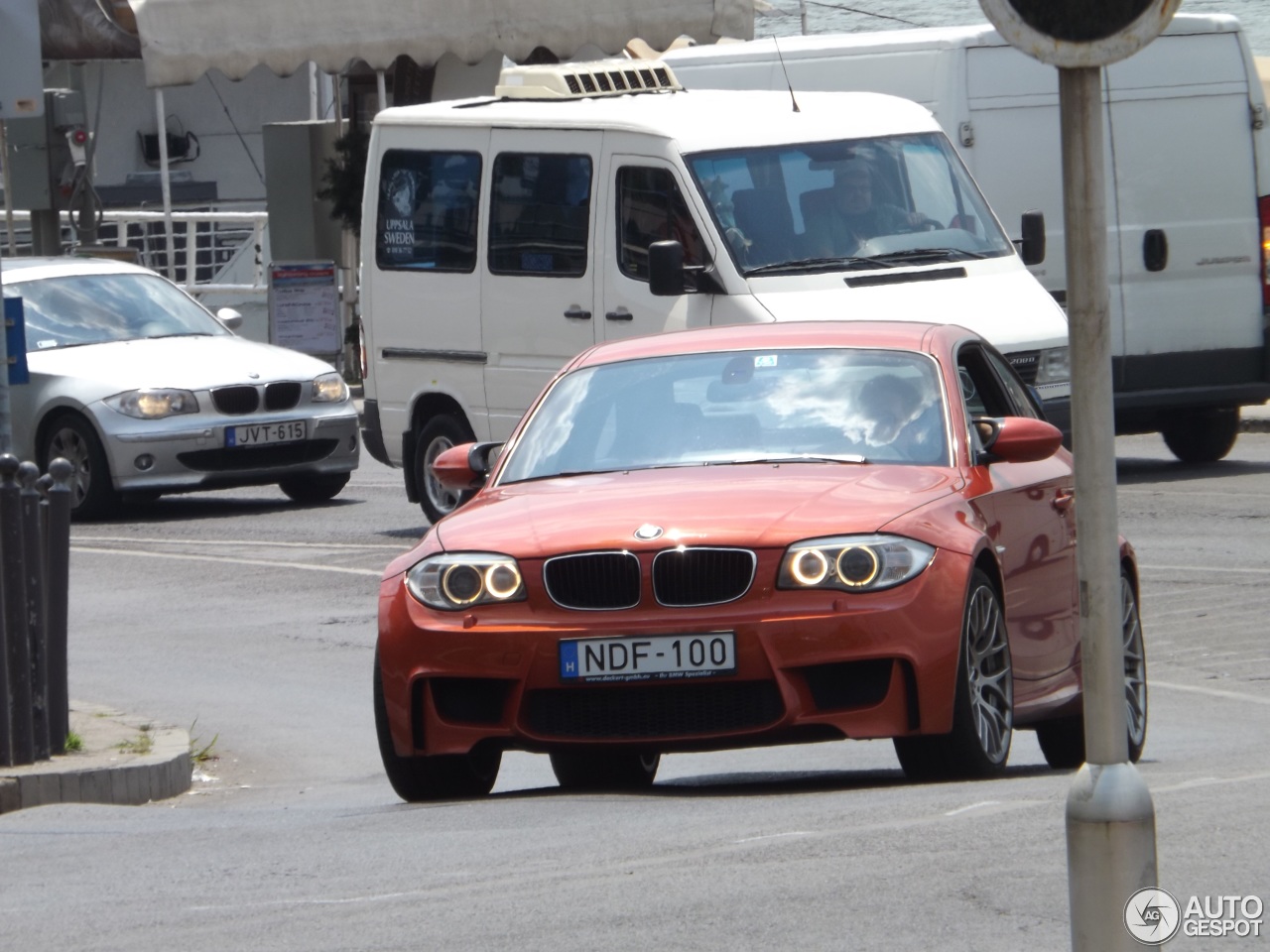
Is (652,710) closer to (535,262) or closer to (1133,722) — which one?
(1133,722)

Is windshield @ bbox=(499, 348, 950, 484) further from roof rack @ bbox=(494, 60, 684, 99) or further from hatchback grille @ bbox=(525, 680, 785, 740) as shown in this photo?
roof rack @ bbox=(494, 60, 684, 99)

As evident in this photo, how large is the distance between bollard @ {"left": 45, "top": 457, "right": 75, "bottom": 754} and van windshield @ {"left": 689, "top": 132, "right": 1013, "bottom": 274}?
6073mm

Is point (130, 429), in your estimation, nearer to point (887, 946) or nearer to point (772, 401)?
point (772, 401)

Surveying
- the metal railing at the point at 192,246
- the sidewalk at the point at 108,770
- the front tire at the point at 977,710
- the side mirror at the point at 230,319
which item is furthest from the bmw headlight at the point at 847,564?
the metal railing at the point at 192,246

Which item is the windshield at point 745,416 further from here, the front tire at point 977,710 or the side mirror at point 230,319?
the side mirror at point 230,319

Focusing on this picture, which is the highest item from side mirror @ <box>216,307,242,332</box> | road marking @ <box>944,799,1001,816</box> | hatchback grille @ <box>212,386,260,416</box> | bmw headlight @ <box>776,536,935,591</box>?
side mirror @ <box>216,307,242,332</box>

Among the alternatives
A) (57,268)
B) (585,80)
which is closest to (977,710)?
(585,80)

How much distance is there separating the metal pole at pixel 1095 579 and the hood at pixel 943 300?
31.1 ft

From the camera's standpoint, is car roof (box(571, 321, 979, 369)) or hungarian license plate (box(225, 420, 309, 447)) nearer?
car roof (box(571, 321, 979, 369))

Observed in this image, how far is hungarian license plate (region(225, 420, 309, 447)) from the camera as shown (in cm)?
1653

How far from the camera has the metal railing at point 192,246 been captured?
2759cm

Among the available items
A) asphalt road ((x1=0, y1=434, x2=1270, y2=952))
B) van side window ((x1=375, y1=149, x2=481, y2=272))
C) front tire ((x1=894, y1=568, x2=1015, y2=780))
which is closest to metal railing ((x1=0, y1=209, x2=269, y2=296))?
van side window ((x1=375, y1=149, x2=481, y2=272))

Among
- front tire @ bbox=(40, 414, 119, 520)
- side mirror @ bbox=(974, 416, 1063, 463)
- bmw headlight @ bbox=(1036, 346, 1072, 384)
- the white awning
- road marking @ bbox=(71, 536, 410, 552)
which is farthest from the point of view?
the white awning

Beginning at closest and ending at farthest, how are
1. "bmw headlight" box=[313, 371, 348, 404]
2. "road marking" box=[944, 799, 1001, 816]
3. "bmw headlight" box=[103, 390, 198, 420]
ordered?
"road marking" box=[944, 799, 1001, 816] < "bmw headlight" box=[103, 390, 198, 420] < "bmw headlight" box=[313, 371, 348, 404]
